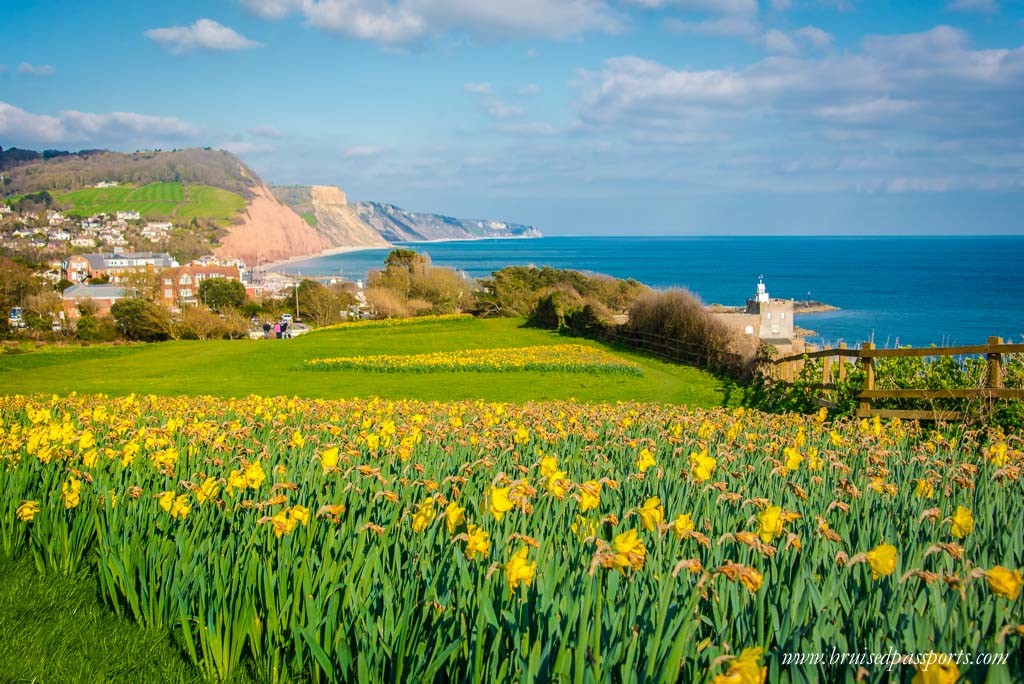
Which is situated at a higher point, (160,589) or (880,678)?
(880,678)

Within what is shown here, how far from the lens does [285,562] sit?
10.2 ft

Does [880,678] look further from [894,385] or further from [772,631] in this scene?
[894,385]

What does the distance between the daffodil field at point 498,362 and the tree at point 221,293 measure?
4645cm

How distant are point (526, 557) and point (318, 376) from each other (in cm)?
2187

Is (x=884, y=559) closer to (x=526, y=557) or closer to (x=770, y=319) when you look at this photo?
(x=526, y=557)

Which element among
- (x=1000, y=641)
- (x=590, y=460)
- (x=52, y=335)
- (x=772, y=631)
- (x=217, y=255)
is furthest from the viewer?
(x=217, y=255)

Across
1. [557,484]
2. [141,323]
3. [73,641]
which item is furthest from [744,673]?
[141,323]

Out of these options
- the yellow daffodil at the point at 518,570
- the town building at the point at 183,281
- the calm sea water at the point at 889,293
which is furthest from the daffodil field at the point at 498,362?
the town building at the point at 183,281

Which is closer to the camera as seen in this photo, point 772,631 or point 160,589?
point 772,631

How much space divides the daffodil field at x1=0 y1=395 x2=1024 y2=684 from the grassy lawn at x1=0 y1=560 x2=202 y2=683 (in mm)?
108

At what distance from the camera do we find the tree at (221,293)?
231 feet

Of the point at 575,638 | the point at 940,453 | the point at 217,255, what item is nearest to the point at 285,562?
the point at 575,638

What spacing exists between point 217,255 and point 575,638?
188 m

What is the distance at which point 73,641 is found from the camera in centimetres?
342
